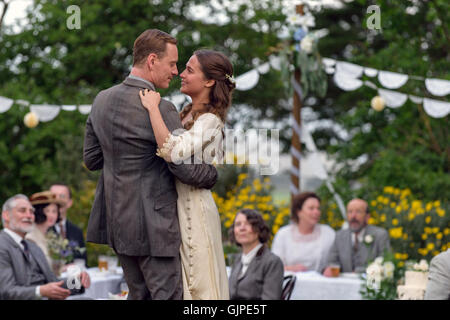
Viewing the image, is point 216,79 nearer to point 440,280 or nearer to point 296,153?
point 440,280

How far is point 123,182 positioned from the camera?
9.32 ft

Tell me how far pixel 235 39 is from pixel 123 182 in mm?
14028

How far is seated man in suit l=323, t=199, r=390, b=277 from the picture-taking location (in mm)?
6855

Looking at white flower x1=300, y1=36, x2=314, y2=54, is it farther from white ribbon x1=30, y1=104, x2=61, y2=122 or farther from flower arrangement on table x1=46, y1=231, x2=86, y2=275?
flower arrangement on table x1=46, y1=231, x2=86, y2=275

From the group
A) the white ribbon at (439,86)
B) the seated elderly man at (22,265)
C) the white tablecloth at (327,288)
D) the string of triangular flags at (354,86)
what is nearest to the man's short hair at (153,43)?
the seated elderly man at (22,265)

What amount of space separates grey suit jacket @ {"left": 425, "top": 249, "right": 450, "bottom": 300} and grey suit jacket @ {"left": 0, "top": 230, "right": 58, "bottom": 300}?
2752 mm

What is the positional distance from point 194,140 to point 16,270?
2.74m

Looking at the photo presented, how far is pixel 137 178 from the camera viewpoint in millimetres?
2832

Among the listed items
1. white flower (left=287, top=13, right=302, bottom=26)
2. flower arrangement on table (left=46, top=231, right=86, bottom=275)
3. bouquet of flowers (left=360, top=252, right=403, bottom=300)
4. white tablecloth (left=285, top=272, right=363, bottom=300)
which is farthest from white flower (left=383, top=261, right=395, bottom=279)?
white flower (left=287, top=13, right=302, bottom=26)

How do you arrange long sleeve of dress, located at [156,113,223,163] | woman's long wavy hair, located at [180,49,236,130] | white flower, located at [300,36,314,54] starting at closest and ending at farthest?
long sleeve of dress, located at [156,113,223,163] < woman's long wavy hair, located at [180,49,236,130] < white flower, located at [300,36,314,54]

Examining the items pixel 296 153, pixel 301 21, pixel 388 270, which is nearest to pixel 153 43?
pixel 388 270

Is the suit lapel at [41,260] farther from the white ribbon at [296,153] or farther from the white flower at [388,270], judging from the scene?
the white ribbon at [296,153]
